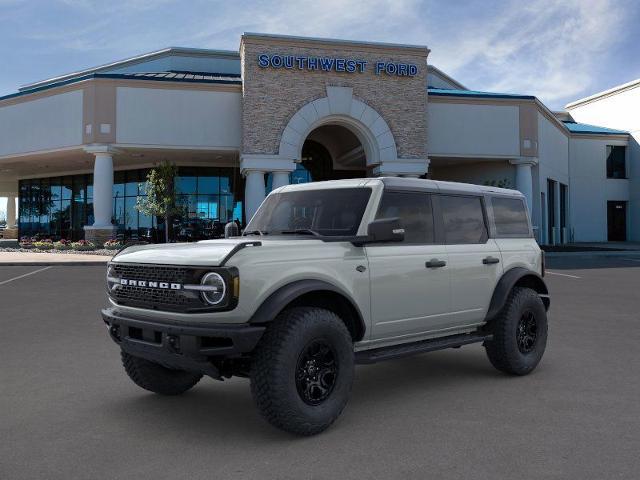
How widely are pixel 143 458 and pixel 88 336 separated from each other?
4715 millimetres

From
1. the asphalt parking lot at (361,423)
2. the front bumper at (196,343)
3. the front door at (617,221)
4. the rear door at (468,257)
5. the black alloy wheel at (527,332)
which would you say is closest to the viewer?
the asphalt parking lot at (361,423)

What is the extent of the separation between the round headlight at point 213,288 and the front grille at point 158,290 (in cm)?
6

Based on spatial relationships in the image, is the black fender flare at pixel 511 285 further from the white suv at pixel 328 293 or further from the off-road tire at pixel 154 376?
the off-road tire at pixel 154 376

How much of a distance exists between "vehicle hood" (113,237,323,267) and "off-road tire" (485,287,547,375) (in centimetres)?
235

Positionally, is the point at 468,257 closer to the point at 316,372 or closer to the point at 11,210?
the point at 316,372

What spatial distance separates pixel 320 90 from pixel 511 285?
23483 millimetres

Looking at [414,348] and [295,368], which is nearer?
[295,368]

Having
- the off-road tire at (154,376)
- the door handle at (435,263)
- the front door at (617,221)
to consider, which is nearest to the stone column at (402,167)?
the front door at (617,221)

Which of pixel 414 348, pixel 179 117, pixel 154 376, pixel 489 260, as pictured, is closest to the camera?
pixel 414 348

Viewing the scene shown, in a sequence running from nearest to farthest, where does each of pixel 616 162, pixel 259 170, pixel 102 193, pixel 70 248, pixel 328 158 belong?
pixel 259 170 < pixel 102 193 < pixel 70 248 < pixel 328 158 < pixel 616 162

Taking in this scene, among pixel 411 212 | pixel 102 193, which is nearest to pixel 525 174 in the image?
pixel 102 193

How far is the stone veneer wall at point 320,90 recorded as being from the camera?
27.4 metres

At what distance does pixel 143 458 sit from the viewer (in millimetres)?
3811

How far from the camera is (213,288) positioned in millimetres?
4031
